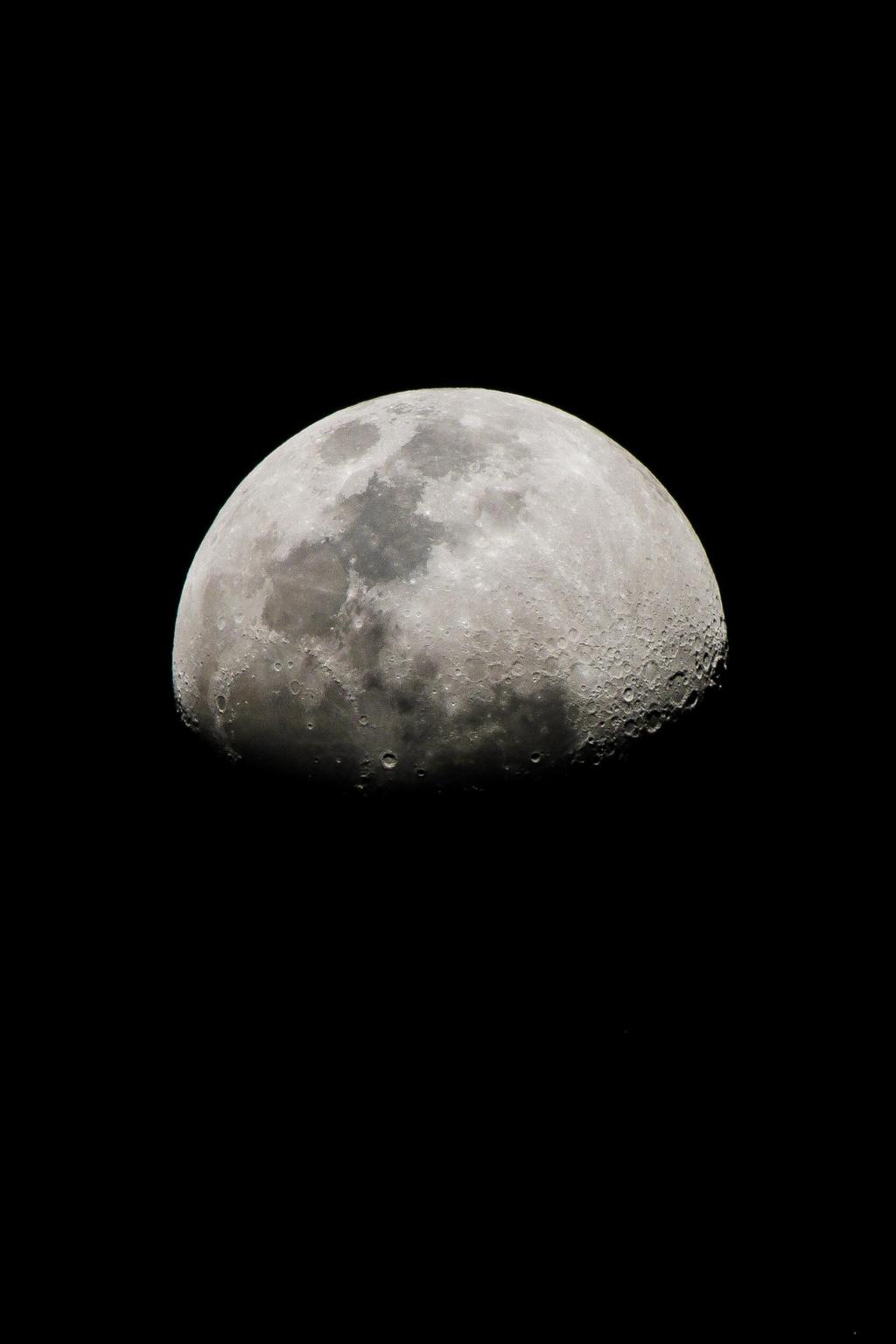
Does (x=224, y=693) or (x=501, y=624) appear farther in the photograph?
(x=224, y=693)

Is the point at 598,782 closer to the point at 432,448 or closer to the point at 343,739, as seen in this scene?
the point at 343,739

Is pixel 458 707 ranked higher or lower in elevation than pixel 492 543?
lower

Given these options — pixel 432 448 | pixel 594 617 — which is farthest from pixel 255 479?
pixel 594 617

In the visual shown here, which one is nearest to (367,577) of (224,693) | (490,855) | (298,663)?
(298,663)

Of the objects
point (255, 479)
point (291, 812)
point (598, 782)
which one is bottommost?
point (291, 812)

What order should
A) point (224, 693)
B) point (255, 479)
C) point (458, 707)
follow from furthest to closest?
1. point (255, 479)
2. point (224, 693)
3. point (458, 707)

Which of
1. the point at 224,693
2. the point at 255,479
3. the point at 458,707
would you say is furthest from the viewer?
the point at 255,479

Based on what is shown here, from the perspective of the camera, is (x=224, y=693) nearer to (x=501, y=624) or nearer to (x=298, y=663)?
(x=298, y=663)
